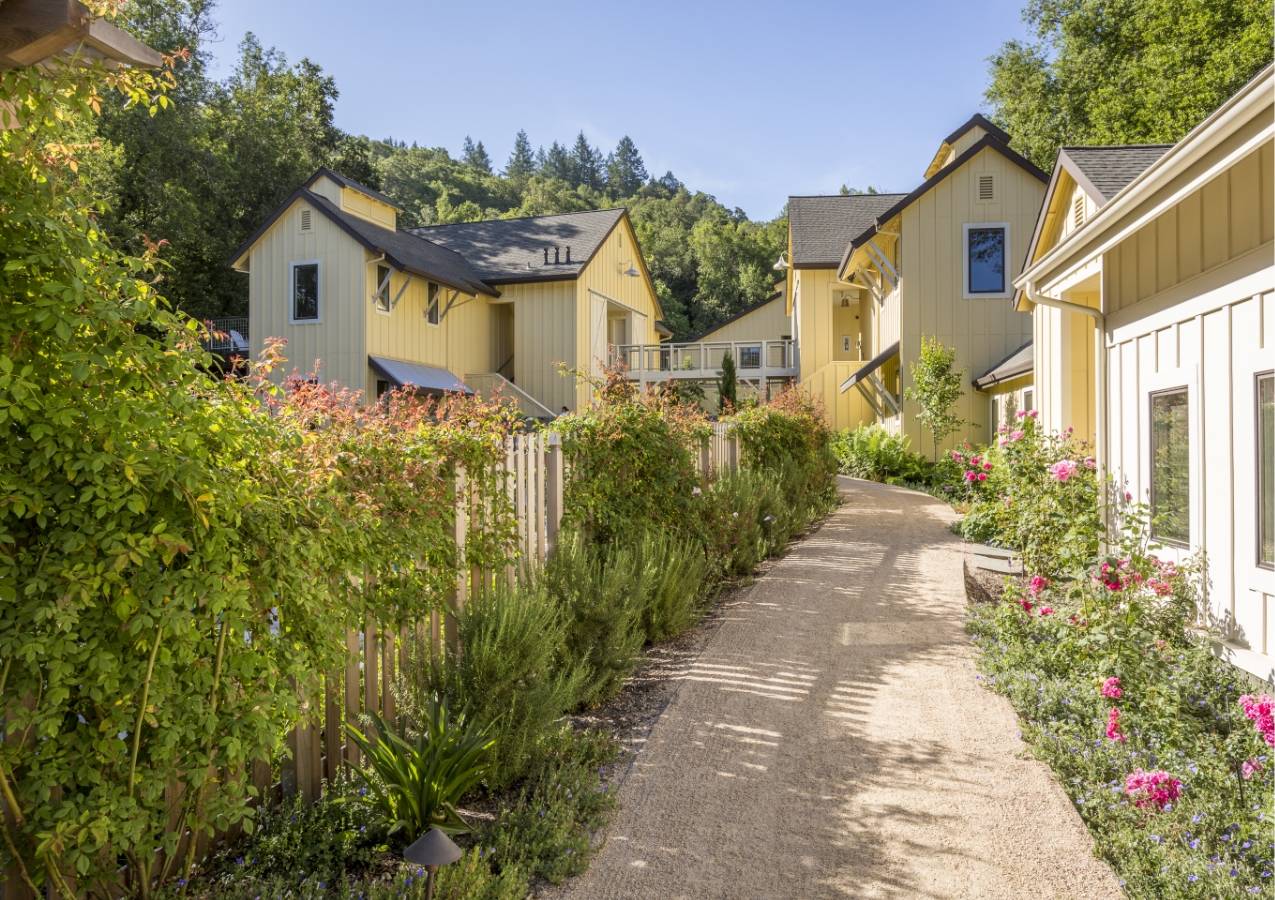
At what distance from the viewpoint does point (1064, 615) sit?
5.52m

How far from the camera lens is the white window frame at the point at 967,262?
18.8 metres

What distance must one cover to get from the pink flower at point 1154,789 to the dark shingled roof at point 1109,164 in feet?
18.3

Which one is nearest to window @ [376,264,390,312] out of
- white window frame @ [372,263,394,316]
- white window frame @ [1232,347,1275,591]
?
white window frame @ [372,263,394,316]

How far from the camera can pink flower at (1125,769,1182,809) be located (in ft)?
11.6

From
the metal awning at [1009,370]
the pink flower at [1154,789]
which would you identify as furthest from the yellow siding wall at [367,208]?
the pink flower at [1154,789]

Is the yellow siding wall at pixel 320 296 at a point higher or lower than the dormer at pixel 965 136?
lower

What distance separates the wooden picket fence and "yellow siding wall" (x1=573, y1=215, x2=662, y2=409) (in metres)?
15.9

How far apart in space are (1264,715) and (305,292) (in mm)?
20202

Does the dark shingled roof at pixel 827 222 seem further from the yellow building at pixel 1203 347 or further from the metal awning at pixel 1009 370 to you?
the yellow building at pixel 1203 347

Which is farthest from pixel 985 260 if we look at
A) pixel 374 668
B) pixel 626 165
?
pixel 626 165

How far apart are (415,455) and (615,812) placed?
2.02 metres

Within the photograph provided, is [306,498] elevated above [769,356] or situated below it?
below

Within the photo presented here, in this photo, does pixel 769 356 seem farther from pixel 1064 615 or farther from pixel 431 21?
pixel 1064 615


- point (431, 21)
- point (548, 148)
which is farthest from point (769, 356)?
point (548, 148)
